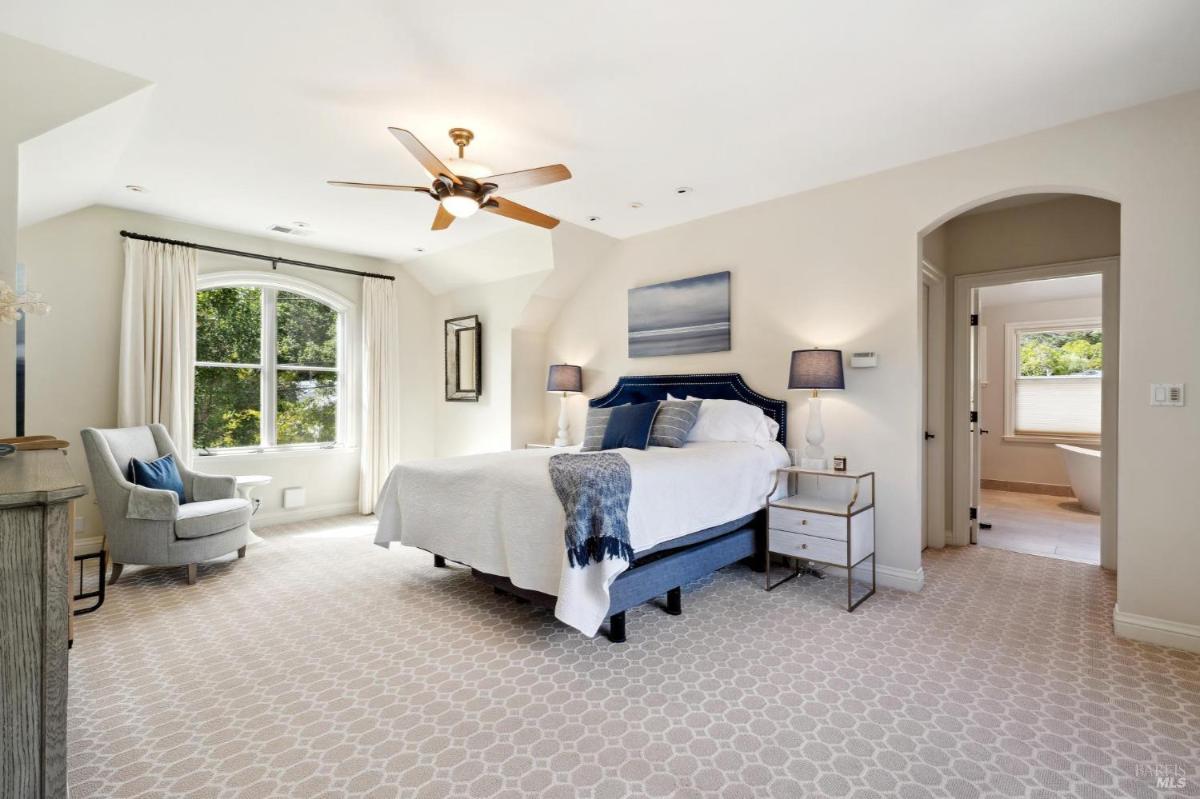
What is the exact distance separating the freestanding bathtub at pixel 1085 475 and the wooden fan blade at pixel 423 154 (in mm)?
6746

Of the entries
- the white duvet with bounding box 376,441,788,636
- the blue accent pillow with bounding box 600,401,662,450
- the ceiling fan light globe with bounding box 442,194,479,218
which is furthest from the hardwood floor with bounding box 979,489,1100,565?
the ceiling fan light globe with bounding box 442,194,479,218

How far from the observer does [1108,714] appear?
7.05 feet

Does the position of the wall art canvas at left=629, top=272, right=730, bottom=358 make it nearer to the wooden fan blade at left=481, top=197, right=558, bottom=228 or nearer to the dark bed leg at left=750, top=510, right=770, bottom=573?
the dark bed leg at left=750, top=510, right=770, bottom=573

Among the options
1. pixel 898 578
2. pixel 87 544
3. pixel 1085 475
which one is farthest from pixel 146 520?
pixel 1085 475

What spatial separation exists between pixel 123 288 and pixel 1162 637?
7.02m

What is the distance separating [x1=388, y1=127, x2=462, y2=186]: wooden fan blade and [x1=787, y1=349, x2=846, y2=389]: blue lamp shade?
2.38 metres

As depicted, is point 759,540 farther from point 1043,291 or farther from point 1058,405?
point 1058,405

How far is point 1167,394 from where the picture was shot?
277 centimetres

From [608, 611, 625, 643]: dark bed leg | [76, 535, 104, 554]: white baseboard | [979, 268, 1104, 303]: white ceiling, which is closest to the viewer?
[608, 611, 625, 643]: dark bed leg

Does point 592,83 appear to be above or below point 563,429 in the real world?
above

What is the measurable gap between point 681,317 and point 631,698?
3.17 m

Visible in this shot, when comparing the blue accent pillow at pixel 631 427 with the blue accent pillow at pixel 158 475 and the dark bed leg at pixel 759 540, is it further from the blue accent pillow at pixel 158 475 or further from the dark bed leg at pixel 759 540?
the blue accent pillow at pixel 158 475

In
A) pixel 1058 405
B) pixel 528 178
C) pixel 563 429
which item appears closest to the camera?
pixel 528 178

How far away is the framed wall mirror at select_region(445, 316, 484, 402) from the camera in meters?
6.02
